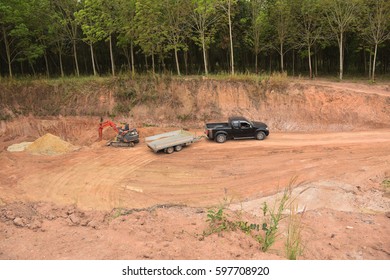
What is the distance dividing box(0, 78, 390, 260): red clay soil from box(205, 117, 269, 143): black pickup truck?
538 mm

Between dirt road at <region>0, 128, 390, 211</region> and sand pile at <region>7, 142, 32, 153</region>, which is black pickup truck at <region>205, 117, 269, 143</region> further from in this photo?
sand pile at <region>7, 142, 32, 153</region>

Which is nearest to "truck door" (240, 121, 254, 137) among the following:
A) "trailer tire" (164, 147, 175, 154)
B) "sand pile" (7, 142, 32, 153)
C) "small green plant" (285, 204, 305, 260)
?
"trailer tire" (164, 147, 175, 154)

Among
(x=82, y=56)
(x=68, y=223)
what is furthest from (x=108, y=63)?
(x=68, y=223)

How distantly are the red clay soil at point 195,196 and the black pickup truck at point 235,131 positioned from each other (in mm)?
538

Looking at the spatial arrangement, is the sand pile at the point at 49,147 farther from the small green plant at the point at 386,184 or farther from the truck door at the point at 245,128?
the small green plant at the point at 386,184

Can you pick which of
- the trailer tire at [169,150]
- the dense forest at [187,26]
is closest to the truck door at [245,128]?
the trailer tire at [169,150]

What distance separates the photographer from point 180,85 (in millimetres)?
28422

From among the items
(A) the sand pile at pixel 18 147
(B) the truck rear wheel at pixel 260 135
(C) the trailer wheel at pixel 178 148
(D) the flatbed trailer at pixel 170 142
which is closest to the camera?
(D) the flatbed trailer at pixel 170 142

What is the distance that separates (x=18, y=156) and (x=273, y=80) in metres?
20.1

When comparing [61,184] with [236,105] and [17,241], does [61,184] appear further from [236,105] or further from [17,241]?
[236,105]

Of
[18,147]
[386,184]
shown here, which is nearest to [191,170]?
[386,184]

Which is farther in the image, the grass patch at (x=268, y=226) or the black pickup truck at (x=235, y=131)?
the black pickup truck at (x=235, y=131)

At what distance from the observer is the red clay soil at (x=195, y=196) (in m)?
11.0

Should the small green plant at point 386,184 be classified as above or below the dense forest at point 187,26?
below
